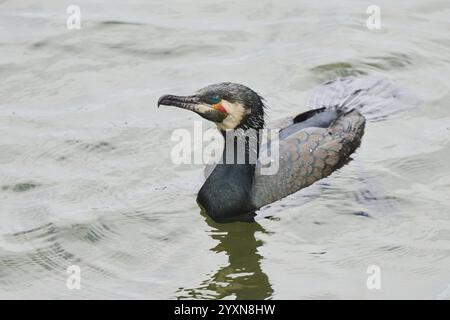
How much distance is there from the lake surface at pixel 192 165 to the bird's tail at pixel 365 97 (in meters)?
0.13

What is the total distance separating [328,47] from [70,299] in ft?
19.2

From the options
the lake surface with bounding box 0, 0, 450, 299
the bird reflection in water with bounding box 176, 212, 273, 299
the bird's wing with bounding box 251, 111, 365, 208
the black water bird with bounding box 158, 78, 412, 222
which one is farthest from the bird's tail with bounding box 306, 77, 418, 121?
the bird reflection in water with bounding box 176, 212, 273, 299

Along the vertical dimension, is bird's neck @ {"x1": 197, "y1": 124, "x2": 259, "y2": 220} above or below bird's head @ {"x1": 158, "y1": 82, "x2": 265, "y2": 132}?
below

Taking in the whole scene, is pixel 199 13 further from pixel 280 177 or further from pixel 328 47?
pixel 280 177

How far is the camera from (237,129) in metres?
9.08

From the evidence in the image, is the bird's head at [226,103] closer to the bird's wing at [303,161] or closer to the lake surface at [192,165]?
the bird's wing at [303,161]

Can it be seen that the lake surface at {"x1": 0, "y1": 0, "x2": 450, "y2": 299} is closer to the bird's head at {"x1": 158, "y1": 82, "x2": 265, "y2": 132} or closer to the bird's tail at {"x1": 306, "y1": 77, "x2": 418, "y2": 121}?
the bird's tail at {"x1": 306, "y1": 77, "x2": 418, "y2": 121}

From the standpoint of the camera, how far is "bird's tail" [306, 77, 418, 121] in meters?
10.7

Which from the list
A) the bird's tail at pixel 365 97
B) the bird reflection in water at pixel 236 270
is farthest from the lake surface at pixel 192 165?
the bird's tail at pixel 365 97

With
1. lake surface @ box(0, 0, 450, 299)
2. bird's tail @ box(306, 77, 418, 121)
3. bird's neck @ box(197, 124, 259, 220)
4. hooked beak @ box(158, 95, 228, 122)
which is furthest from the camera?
bird's tail @ box(306, 77, 418, 121)

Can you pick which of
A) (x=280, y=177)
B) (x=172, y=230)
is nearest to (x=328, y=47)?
(x=280, y=177)

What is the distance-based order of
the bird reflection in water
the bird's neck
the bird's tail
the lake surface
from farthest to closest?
the bird's tail, the bird's neck, the lake surface, the bird reflection in water

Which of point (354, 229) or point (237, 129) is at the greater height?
point (237, 129)

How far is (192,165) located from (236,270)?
190 cm
